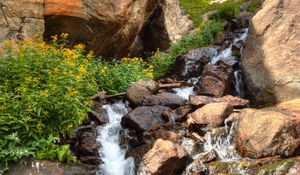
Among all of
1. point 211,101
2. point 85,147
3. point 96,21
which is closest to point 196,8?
point 96,21

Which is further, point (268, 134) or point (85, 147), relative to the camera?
point (85, 147)

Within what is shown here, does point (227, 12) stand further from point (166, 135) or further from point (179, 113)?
point (166, 135)

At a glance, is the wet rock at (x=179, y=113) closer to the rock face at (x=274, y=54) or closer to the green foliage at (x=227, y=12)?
the rock face at (x=274, y=54)

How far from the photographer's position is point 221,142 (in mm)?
7852

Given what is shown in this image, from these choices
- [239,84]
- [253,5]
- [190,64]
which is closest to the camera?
[239,84]

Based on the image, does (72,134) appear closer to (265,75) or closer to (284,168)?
(284,168)

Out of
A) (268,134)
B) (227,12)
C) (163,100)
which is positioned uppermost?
(227,12)

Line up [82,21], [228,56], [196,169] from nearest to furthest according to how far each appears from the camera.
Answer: [196,169] < [82,21] < [228,56]

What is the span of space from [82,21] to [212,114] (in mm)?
5537

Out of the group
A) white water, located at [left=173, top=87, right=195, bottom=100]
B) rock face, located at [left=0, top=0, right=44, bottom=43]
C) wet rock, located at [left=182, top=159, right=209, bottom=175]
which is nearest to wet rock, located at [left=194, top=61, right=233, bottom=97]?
white water, located at [left=173, top=87, right=195, bottom=100]

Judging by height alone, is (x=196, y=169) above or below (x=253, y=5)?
below

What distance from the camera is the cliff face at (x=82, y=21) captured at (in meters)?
10.9

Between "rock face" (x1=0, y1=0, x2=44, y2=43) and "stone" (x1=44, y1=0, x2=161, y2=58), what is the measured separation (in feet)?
1.08

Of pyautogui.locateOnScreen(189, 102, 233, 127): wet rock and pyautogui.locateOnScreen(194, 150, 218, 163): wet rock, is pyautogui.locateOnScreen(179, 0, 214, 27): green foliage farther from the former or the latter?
pyautogui.locateOnScreen(194, 150, 218, 163): wet rock
